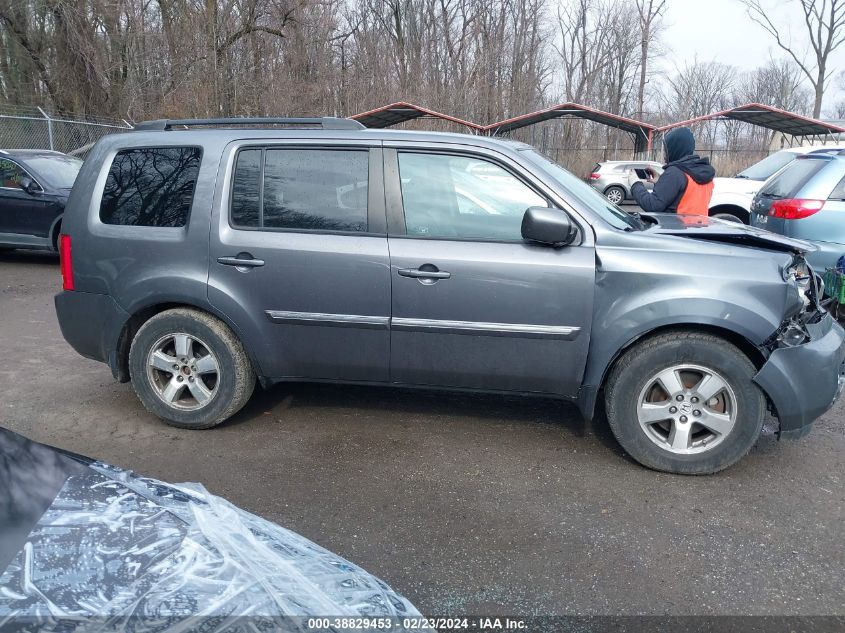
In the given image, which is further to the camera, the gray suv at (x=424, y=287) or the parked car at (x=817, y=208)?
the parked car at (x=817, y=208)

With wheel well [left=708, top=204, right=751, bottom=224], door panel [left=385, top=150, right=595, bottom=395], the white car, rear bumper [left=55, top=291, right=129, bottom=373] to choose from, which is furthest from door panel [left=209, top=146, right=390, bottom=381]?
wheel well [left=708, top=204, right=751, bottom=224]

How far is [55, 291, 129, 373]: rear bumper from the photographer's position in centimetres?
437

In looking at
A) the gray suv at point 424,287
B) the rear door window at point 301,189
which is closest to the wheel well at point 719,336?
the gray suv at point 424,287

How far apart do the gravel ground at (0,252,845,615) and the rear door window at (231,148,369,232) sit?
4.36ft

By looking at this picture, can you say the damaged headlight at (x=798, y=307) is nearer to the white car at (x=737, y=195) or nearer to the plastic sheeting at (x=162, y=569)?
the plastic sheeting at (x=162, y=569)

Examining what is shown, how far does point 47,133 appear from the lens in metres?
16.9

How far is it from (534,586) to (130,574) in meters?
1.74

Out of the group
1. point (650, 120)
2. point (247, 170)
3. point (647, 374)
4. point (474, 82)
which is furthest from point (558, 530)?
point (650, 120)

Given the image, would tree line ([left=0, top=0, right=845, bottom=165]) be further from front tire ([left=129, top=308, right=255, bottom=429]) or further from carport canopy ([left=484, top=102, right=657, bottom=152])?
front tire ([left=129, top=308, right=255, bottom=429])

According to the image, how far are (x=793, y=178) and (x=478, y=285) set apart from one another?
526 cm

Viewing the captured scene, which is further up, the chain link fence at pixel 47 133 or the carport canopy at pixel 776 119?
the carport canopy at pixel 776 119

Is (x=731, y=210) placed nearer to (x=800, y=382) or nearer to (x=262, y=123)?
(x=800, y=382)

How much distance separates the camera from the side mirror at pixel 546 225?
12.0ft

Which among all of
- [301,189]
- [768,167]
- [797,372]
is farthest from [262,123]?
[768,167]
